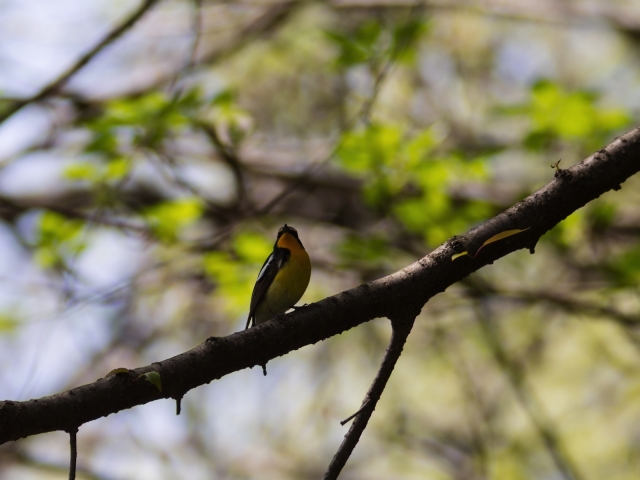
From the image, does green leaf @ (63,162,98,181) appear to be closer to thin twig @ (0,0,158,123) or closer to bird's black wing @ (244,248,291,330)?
thin twig @ (0,0,158,123)

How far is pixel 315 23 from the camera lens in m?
10.2

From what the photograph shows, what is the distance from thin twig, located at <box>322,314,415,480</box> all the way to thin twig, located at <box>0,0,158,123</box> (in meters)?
3.33

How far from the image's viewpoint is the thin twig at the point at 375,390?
2.80 m

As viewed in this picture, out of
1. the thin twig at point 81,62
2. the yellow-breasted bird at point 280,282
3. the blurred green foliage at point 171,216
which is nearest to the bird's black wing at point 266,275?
the yellow-breasted bird at point 280,282

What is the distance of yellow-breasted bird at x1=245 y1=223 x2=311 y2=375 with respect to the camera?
508cm

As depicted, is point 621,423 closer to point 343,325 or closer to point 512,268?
point 512,268

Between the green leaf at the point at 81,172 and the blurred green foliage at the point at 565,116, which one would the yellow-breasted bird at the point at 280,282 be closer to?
the green leaf at the point at 81,172

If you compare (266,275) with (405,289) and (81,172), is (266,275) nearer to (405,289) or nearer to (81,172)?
(81,172)

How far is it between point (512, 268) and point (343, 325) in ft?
19.7

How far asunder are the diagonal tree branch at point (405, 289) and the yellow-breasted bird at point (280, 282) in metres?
2.15

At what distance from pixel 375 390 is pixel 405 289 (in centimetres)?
47

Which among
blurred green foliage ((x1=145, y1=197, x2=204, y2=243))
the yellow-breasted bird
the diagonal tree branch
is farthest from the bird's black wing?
the diagonal tree branch

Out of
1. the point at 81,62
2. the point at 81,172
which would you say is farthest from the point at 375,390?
the point at 81,62

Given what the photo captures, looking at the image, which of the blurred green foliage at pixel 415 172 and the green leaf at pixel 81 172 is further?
the green leaf at pixel 81 172
